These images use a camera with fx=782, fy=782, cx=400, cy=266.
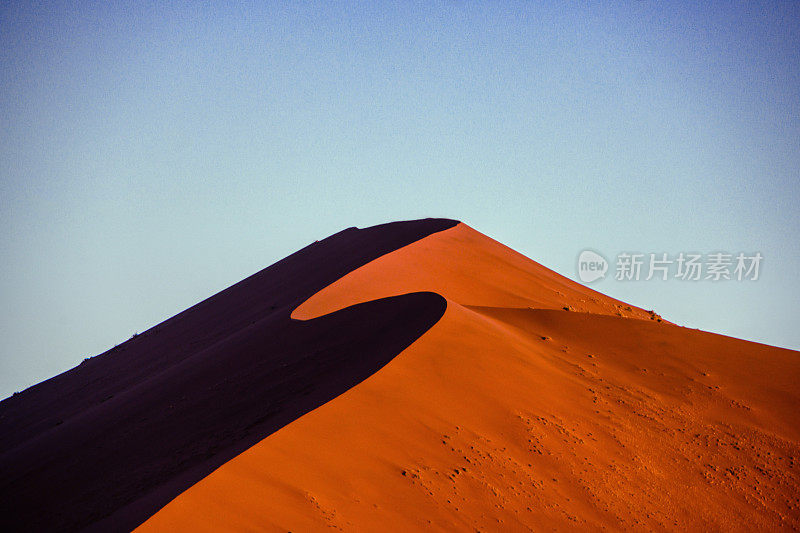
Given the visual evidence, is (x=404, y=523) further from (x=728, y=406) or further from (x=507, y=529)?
(x=728, y=406)

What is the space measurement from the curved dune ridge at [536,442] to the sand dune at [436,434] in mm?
22

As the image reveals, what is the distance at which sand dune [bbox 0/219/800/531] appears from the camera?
7.09m

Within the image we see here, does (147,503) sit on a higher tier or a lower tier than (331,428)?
lower

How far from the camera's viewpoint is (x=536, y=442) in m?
8.40

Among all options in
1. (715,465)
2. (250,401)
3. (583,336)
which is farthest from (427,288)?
(715,465)

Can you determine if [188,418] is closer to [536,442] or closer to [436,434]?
[436,434]

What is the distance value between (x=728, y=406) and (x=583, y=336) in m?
2.34

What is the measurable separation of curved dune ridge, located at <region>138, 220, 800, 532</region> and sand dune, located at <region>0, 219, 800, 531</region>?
0.02 metres

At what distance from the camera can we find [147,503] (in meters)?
6.91

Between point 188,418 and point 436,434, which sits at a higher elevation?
point 188,418

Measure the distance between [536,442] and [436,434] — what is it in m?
1.12

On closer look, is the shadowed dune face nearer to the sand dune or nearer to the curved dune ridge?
the sand dune

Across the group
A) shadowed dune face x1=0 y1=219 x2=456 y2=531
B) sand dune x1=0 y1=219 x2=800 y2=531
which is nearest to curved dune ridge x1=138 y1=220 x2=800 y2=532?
sand dune x1=0 y1=219 x2=800 y2=531

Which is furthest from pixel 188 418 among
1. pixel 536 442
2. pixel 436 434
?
pixel 536 442
